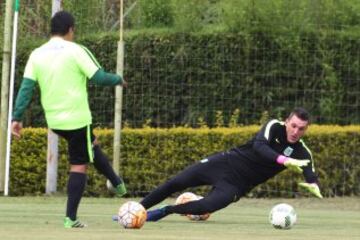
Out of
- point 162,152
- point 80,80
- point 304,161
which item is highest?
point 80,80

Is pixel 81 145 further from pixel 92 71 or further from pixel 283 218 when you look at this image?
pixel 283 218

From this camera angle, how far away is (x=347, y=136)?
18.7 meters

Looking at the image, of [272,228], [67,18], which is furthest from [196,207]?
[67,18]

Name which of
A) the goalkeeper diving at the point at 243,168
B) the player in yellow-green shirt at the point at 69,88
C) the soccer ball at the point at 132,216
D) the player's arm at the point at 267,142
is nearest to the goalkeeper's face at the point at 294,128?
the goalkeeper diving at the point at 243,168

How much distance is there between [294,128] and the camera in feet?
36.7

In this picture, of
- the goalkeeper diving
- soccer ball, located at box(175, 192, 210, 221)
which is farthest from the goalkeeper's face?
soccer ball, located at box(175, 192, 210, 221)

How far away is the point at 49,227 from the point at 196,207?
1.61 metres

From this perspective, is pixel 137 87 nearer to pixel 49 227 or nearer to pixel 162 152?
pixel 162 152

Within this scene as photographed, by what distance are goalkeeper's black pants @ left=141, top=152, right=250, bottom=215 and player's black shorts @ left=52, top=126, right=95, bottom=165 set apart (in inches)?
46.5

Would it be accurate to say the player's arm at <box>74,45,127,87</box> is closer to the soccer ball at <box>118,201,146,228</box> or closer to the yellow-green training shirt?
the yellow-green training shirt

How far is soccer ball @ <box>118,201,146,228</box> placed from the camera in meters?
10.4

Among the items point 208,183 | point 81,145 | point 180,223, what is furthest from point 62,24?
point 180,223

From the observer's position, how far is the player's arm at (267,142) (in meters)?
11.0

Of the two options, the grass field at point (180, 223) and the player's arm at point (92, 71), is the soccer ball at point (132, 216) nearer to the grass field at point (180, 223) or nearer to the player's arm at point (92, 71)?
the grass field at point (180, 223)
